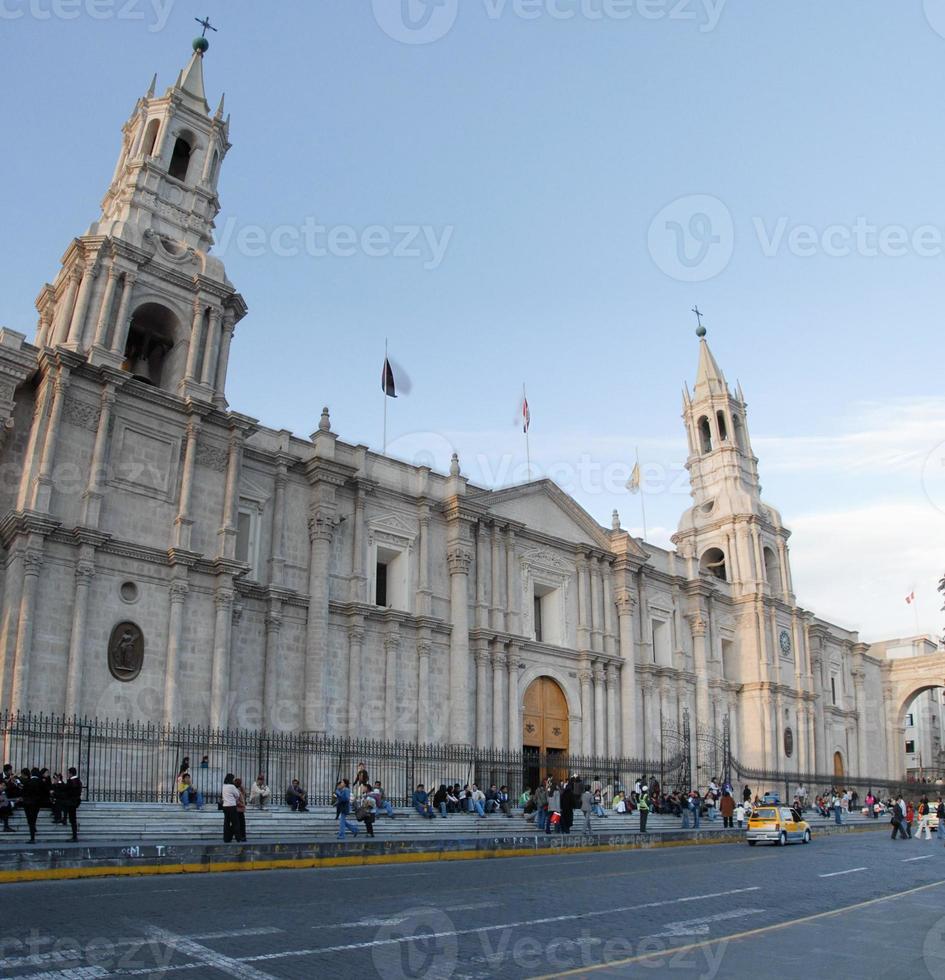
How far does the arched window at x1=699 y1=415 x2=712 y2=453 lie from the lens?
182ft

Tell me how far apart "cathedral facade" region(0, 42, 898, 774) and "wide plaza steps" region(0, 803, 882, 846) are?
361 centimetres

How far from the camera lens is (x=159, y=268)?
1136 inches

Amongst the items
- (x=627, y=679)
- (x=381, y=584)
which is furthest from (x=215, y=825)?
(x=627, y=679)

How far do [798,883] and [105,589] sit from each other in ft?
58.6

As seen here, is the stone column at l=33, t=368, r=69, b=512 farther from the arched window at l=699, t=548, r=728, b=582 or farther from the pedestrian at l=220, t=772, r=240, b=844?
the arched window at l=699, t=548, r=728, b=582

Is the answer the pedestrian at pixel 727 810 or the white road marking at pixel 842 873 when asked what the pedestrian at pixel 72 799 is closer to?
the white road marking at pixel 842 873

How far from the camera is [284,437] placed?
1219 inches

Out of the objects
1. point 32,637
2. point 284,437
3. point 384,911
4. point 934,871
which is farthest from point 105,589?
point 934,871

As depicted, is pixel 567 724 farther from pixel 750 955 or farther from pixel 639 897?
pixel 750 955

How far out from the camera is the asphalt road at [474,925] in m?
7.93

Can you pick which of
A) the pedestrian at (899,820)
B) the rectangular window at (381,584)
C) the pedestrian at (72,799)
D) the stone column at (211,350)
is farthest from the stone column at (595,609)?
the pedestrian at (72,799)

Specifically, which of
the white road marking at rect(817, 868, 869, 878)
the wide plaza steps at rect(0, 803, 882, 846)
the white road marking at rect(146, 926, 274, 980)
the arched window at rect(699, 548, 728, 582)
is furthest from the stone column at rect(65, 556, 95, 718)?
the arched window at rect(699, 548, 728, 582)

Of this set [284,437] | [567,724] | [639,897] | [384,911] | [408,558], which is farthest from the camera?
[567,724]

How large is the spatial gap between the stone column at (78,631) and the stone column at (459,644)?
13.0 metres
